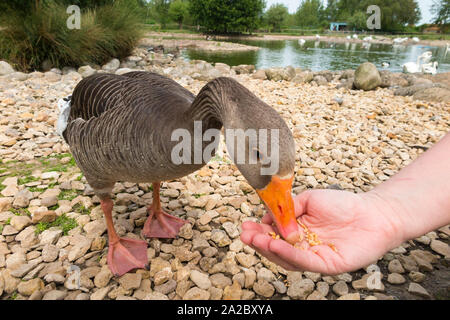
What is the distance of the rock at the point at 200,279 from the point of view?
2580mm

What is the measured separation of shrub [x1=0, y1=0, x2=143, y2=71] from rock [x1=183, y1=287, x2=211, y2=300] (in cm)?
1170

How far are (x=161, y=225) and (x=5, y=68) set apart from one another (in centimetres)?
1024

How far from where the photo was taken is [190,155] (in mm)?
2180

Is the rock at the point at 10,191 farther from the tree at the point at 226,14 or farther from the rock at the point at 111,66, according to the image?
the tree at the point at 226,14

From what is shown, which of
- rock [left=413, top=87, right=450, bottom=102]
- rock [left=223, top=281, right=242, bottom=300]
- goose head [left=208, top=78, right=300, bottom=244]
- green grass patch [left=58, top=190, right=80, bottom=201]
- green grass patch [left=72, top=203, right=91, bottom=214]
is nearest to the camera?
goose head [left=208, top=78, right=300, bottom=244]

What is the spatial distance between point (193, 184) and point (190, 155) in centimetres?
209

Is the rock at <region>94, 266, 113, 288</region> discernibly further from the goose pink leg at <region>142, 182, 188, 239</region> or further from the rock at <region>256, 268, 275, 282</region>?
the rock at <region>256, 268, 275, 282</region>

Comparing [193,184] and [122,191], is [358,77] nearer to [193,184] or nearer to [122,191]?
[193,184]

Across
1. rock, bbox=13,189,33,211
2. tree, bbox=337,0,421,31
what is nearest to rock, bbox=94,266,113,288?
rock, bbox=13,189,33,211

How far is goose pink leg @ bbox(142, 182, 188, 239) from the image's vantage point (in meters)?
3.21

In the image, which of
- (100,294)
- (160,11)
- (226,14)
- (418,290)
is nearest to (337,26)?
(226,14)

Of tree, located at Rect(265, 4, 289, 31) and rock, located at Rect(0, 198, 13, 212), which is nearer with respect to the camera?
rock, located at Rect(0, 198, 13, 212)

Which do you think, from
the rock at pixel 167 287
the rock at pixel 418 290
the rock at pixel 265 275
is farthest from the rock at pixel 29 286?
the rock at pixel 418 290
